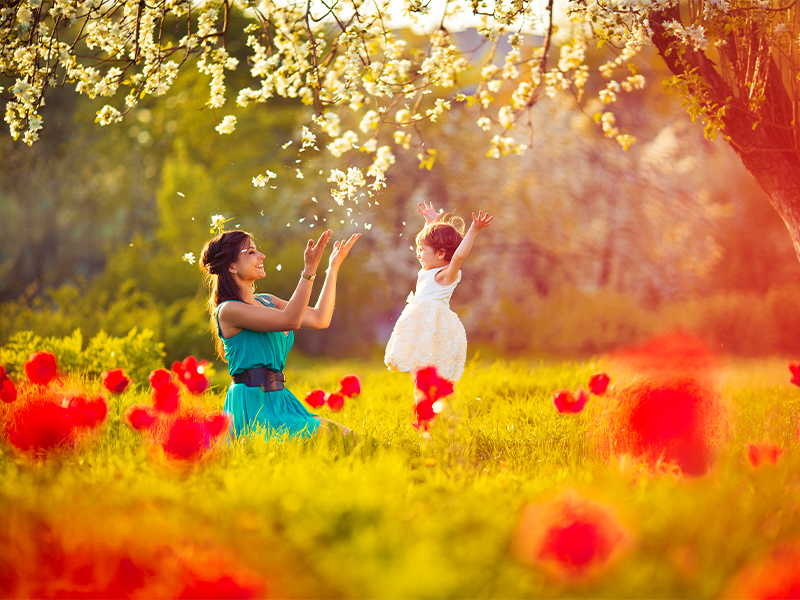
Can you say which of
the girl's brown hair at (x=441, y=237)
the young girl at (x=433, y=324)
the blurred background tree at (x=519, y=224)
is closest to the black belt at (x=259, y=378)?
the young girl at (x=433, y=324)

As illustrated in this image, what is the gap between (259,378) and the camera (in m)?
4.00

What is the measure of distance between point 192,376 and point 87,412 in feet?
3.39

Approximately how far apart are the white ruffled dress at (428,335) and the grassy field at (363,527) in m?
1.88

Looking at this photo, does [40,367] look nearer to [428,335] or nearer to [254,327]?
[254,327]

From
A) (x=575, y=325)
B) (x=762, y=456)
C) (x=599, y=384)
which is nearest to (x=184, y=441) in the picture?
(x=599, y=384)

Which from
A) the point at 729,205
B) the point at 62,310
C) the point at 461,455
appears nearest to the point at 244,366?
the point at 461,455

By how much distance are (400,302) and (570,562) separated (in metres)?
12.5

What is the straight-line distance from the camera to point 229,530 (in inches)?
85.7

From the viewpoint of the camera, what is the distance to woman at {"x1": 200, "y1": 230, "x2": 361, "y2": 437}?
382cm

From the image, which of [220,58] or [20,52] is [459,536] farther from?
[20,52]

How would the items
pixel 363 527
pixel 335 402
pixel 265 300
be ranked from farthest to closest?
pixel 265 300, pixel 335 402, pixel 363 527

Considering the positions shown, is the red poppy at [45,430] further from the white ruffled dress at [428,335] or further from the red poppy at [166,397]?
the white ruffled dress at [428,335]

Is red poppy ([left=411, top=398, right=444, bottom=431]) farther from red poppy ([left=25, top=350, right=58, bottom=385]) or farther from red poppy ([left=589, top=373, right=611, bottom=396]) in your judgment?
red poppy ([left=25, top=350, right=58, bottom=385])

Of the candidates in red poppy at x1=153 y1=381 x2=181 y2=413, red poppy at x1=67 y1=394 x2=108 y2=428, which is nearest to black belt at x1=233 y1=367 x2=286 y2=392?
red poppy at x1=153 y1=381 x2=181 y2=413
